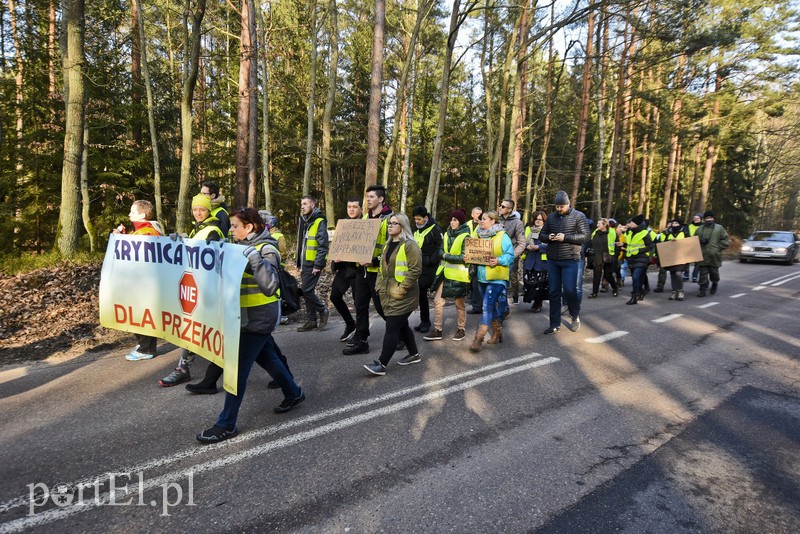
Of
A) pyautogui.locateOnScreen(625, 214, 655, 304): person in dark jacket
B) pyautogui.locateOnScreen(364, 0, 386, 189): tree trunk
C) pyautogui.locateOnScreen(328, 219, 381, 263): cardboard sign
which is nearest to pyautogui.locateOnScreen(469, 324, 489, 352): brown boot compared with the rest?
pyautogui.locateOnScreen(328, 219, 381, 263): cardboard sign

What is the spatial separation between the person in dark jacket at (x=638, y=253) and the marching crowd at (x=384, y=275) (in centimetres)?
9

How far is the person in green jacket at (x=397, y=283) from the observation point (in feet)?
16.3

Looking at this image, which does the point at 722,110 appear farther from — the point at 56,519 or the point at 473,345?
the point at 56,519

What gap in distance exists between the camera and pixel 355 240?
6047 mm

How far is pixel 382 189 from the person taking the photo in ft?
19.9

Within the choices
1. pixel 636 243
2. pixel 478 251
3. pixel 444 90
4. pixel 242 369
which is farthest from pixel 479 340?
pixel 444 90

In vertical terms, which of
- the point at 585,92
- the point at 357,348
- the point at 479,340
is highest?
the point at 585,92

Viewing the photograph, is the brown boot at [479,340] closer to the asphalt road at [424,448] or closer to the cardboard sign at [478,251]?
the asphalt road at [424,448]

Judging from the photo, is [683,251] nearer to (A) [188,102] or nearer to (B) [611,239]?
(B) [611,239]

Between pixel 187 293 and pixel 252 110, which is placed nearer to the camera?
pixel 187 293

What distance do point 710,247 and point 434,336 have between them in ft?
29.0

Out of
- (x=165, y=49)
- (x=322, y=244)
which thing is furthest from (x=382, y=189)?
(x=165, y=49)

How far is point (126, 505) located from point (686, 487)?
3.77m

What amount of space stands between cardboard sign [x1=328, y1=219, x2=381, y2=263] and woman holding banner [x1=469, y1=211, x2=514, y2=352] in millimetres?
1629
